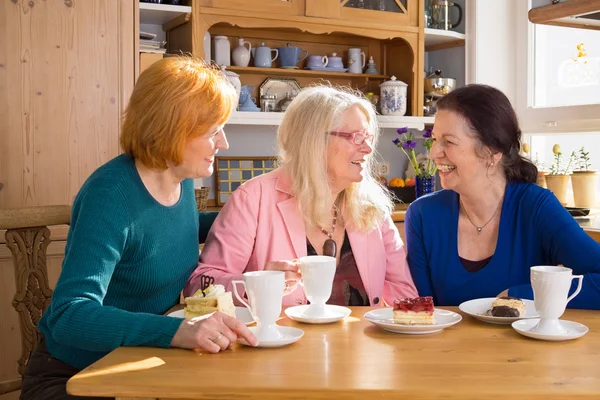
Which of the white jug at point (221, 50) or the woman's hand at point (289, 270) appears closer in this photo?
the woman's hand at point (289, 270)

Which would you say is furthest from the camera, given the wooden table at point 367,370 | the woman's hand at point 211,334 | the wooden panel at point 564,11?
the wooden panel at point 564,11

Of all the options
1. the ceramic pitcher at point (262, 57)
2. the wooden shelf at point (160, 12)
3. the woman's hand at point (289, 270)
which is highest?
the wooden shelf at point (160, 12)

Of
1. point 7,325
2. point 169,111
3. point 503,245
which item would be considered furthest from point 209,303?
point 7,325

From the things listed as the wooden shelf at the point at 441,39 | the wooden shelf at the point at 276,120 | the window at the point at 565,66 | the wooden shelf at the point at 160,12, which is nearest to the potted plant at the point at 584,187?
the window at the point at 565,66

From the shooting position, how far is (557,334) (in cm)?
145

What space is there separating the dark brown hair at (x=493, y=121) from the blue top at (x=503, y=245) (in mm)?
54

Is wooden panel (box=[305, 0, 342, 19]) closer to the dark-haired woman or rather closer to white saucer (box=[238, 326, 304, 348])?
the dark-haired woman

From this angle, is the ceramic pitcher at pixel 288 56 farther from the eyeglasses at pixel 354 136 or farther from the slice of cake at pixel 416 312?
the slice of cake at pixel 416 312

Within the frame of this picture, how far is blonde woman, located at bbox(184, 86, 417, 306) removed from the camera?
6.86 feet

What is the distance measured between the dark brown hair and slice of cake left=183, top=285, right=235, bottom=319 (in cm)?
99

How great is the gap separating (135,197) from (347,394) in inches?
30.9

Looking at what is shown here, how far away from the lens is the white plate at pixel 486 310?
1.58m

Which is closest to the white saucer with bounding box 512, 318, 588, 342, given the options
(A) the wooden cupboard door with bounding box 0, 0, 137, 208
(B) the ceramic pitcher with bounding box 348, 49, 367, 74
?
(A) the wooden cupboard door with bounding box 0, 0, 137, 208

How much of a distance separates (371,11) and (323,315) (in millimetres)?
2737
